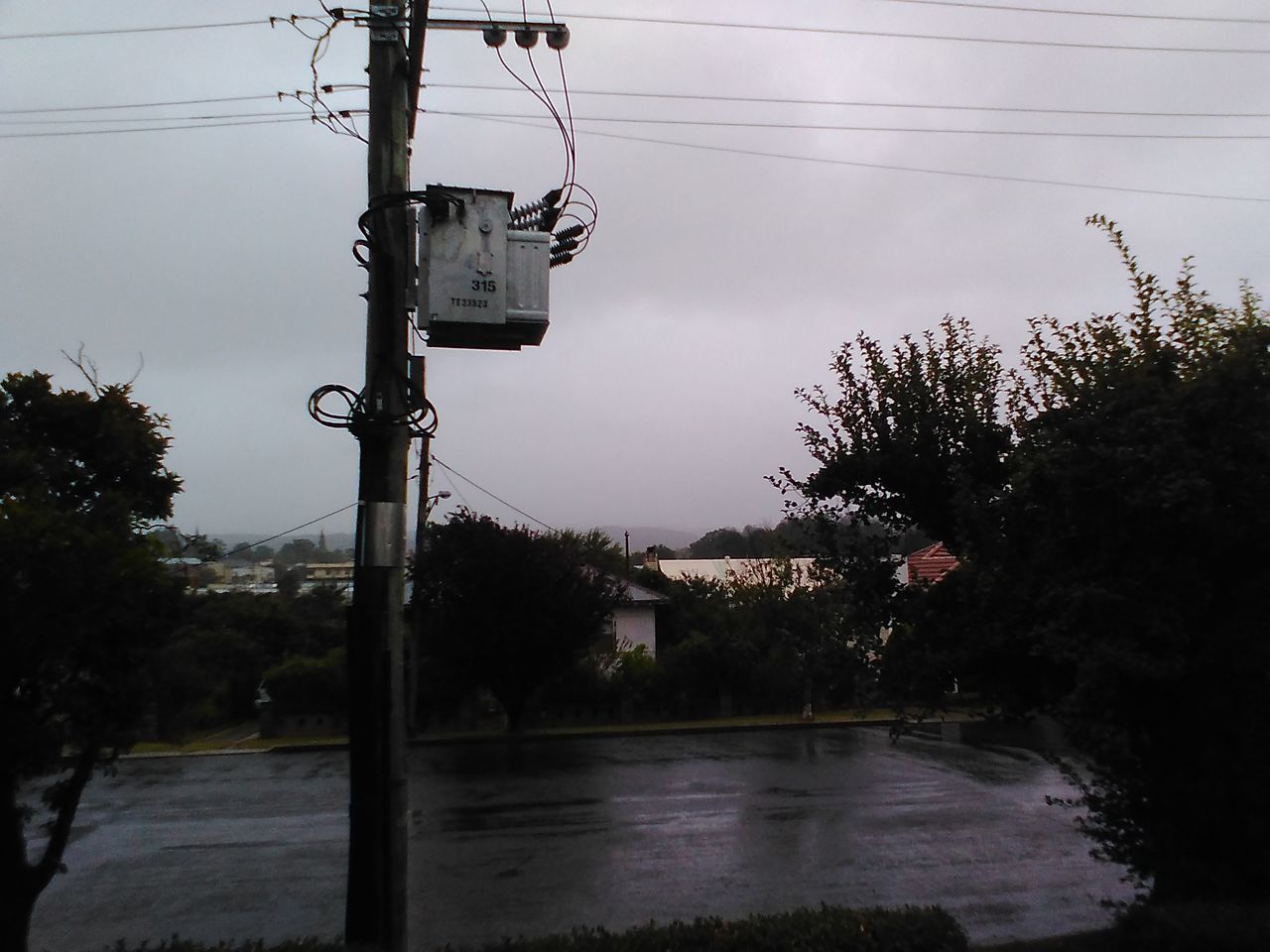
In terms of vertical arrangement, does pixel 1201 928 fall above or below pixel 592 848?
above

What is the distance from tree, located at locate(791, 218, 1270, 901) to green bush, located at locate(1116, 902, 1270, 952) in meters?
0.62

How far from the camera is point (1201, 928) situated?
4938 millimetres

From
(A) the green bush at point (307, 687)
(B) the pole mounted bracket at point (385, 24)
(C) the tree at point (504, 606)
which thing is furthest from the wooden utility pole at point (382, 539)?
(A) the green bush at point (307, 687)

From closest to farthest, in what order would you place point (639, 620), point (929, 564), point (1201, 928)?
point (1201, 928) < point (929, 564) < point (639, 620)

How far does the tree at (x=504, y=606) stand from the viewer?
2180 cm

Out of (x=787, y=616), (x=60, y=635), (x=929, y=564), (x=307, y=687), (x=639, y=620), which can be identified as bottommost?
(x=307, y=687)

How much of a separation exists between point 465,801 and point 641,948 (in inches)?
396

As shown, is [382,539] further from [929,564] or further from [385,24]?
[929,564]

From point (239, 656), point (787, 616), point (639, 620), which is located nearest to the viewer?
point (239, 656)

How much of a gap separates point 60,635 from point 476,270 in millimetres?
2942

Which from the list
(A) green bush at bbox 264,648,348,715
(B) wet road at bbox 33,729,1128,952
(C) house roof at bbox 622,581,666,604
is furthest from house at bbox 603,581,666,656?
(B) wet road at bbox 33,729,1128,952

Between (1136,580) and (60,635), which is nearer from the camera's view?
(60,635)

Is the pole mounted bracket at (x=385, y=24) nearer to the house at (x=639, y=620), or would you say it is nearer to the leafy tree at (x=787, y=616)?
the leafy tree at (x=787, y=616)

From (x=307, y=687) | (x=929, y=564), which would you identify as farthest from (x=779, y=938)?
(x=307, y=687)
